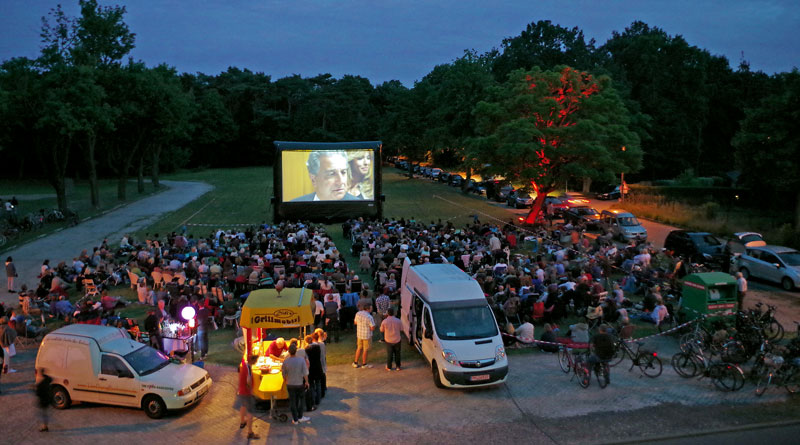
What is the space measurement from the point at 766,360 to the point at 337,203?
21441 mm

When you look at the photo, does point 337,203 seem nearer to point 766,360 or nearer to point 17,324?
point 17,324

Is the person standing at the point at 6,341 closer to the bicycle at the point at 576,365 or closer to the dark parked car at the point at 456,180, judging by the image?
the bicycle at the point at 576,365

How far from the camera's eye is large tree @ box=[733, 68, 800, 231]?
97.3ft

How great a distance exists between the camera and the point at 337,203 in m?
29.2

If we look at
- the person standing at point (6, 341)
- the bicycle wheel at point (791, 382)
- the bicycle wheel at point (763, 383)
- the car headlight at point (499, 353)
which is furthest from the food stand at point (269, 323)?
the bicycle wheel at point (791, 382)

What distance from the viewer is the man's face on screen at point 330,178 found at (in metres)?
29.1

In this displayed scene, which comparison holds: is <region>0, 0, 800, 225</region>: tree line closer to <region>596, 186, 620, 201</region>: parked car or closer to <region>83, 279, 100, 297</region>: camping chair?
<region>596, 186, 620, 201</region>: parked car

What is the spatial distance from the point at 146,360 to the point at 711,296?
40.1 ft

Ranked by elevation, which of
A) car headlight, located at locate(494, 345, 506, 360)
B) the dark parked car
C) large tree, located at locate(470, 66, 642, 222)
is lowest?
car headlight, located at locate(494, 345, 506, 360)

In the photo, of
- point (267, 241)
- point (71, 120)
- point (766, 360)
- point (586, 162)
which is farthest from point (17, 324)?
point (586, 162)

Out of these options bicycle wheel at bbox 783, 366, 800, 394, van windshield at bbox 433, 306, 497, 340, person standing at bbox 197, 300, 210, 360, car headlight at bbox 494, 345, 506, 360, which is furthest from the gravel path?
bicycle wheel at bbox 783, 366, 800, 394

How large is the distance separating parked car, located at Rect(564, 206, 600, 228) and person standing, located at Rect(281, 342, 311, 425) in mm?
23699

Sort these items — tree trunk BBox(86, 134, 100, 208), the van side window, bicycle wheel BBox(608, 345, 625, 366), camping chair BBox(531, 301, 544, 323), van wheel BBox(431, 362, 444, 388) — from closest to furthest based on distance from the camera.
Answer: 1. the van side window
2. van wheel BBox(431, 362, 444, 388)
3. bicycle wheel BBox(608, 345, 625, 366)
4. camping chair BBox(531, 301, 544, 323)
5. tree trunk BBox(86, 134, 100, 208)

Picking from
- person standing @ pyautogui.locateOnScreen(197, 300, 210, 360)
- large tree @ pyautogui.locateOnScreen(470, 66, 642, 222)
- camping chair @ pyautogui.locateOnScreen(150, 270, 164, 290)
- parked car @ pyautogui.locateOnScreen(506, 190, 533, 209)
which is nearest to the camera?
person standing @ pyautogui.locateOnScreen(197, 300, 210, 360)
